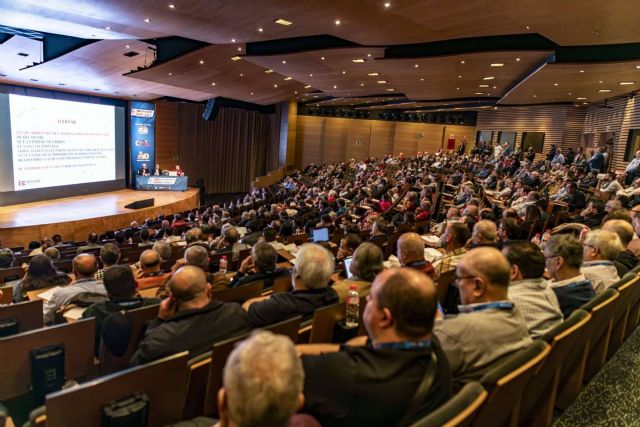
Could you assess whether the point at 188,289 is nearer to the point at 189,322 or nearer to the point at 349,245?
the point at 189,322

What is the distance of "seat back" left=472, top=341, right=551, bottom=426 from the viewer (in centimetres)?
138

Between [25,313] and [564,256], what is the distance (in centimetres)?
351

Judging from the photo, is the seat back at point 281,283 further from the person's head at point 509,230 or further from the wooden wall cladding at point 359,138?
the wooden wall cladding at point 359,138

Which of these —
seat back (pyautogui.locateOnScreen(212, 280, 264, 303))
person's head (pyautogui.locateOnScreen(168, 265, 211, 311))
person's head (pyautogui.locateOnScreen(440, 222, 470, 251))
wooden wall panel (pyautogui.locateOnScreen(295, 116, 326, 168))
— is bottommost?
seat back (pyautogui.locateOnScreen(212, 280, 264, 303))

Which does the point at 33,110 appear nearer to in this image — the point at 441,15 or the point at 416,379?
the point at 441,15

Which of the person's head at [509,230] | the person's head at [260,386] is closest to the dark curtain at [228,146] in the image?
the person's head at [509,230]

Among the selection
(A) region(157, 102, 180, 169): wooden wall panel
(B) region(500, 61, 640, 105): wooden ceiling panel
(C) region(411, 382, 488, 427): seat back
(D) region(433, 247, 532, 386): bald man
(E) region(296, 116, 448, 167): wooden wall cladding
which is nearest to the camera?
(C) region(411, 382, 488, 427): seat back

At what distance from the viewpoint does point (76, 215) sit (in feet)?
42.9

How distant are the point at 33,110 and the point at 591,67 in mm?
16285

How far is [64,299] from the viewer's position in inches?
121

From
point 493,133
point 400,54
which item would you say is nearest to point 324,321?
point 400,54

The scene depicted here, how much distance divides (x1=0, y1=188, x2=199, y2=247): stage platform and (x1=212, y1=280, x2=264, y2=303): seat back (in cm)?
1070

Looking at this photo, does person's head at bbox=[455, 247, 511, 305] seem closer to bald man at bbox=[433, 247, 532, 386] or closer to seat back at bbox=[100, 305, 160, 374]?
bald man at bbox=[433, 247, 532, 386]

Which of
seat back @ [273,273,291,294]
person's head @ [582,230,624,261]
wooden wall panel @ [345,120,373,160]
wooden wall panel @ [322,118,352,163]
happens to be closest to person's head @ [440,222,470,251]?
person's head @ [582,230,624,261]
